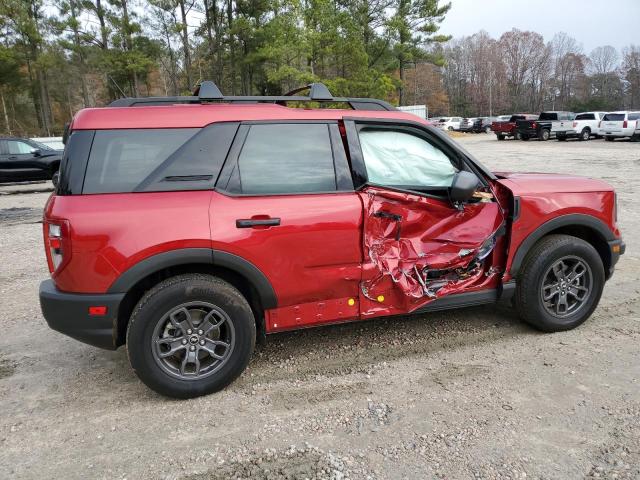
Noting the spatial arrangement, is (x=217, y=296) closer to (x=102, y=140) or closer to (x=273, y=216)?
(x=273, y=216)

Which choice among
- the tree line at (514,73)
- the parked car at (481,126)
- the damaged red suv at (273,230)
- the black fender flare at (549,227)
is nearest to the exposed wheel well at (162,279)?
the damaged red suv at (273,230)

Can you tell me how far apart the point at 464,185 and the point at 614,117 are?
29.9 metres

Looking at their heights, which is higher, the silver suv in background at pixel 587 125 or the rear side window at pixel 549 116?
the rear side window at pixel 549 116

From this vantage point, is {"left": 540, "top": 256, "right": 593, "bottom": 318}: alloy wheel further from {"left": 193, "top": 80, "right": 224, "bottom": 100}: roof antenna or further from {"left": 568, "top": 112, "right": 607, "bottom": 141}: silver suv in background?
{"left": 568, "top": 112, "right": 607, "bottom": 141}: silver suv in background

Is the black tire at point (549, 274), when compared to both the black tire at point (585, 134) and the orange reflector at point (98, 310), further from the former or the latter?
the black tire at point (585, 134)

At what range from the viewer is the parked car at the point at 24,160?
14484mm

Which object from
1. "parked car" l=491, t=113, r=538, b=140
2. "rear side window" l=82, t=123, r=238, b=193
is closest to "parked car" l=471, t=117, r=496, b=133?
"parked car" l=491, t=113, r=538, b=140

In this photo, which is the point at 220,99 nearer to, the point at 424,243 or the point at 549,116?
the point at 424,243

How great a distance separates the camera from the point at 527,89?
10175 cm

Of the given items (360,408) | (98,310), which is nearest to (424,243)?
(360,408)

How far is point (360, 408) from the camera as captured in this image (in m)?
2.93

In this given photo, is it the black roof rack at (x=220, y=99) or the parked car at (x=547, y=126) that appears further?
the parked car at (x=547, y=126)

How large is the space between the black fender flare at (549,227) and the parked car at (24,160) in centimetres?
1454

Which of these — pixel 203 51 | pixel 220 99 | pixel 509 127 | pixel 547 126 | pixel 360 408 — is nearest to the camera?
pixel 360 408
